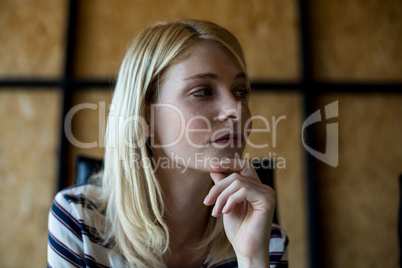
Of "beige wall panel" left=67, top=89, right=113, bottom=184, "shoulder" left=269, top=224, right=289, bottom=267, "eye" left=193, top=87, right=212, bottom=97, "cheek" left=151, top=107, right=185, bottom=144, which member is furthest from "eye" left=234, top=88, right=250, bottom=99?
"beige wall panel" left=67, top=89, right=113, bottom=184

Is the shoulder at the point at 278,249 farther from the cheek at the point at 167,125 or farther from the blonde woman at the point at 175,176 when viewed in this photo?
the cheek at the point at 167,125

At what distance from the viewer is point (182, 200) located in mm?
1148

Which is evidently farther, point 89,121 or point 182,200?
point 89,121

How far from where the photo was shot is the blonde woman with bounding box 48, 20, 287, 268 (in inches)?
38.6

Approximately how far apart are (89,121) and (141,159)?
3.18ft

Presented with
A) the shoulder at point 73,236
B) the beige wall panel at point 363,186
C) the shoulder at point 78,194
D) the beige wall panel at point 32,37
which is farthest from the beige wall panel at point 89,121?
the beige wall panel at point 363,186

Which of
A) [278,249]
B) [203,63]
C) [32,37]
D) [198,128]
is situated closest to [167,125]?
[198,128]

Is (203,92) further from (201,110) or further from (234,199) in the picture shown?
(234,199)

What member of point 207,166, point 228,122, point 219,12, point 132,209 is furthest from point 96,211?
point 219,12

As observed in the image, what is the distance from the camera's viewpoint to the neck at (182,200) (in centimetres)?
114

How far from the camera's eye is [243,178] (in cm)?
97

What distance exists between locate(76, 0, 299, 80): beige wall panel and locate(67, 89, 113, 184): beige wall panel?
0.43 ft

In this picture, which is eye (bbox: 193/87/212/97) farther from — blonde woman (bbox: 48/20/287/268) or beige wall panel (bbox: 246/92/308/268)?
beige wall panel (bbox: 246/92/308/268)

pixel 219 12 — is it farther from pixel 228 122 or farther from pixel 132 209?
pixel 132 209
